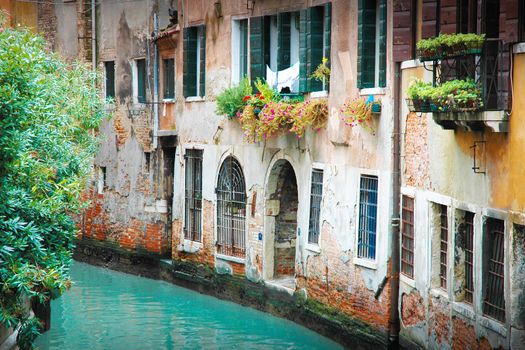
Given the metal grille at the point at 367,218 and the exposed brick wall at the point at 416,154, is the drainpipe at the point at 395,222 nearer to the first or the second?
the exposed brick wall at the point at 416,154

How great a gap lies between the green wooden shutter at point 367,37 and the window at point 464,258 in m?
3.34

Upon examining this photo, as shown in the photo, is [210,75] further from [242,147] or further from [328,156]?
[328,156]

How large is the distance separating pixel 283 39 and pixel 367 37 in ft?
10.4

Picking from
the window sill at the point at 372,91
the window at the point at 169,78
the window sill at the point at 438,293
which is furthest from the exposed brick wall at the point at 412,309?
the window at the point at 169,78

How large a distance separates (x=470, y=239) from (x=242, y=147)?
7.78 metres

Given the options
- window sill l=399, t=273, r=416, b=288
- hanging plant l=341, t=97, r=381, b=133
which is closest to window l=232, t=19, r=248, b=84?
hanging plant l=341, t=97, r=381, b=133

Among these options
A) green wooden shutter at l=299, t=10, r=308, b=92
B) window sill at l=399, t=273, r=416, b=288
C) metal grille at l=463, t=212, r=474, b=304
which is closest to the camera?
metal grille at l=463, t=212, r=474, b=304

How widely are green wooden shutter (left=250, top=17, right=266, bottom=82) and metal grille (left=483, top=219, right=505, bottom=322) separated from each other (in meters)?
7.91

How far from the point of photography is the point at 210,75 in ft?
69.2

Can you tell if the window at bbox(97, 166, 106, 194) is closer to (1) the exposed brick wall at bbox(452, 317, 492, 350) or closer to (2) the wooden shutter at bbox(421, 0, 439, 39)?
(2) the wooden shutter at bbox(421, 0, 439, 39)

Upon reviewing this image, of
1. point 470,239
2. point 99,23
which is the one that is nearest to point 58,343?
point 470,239

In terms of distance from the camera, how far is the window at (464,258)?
498 inches

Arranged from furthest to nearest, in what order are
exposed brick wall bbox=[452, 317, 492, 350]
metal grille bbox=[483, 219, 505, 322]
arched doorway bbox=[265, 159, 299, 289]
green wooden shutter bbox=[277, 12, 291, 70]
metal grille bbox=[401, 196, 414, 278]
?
arched doorway bbox=[265, 159, 299, 289], green wooden shutter bbox=[277, 12, 291, 70], metal grille bbox=[401, 196, 414, 278], exposed brick wall bbox=[452, 317, 492, 350], metal grille bbox=[483, 219, 505, 322]

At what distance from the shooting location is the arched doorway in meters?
19.0
